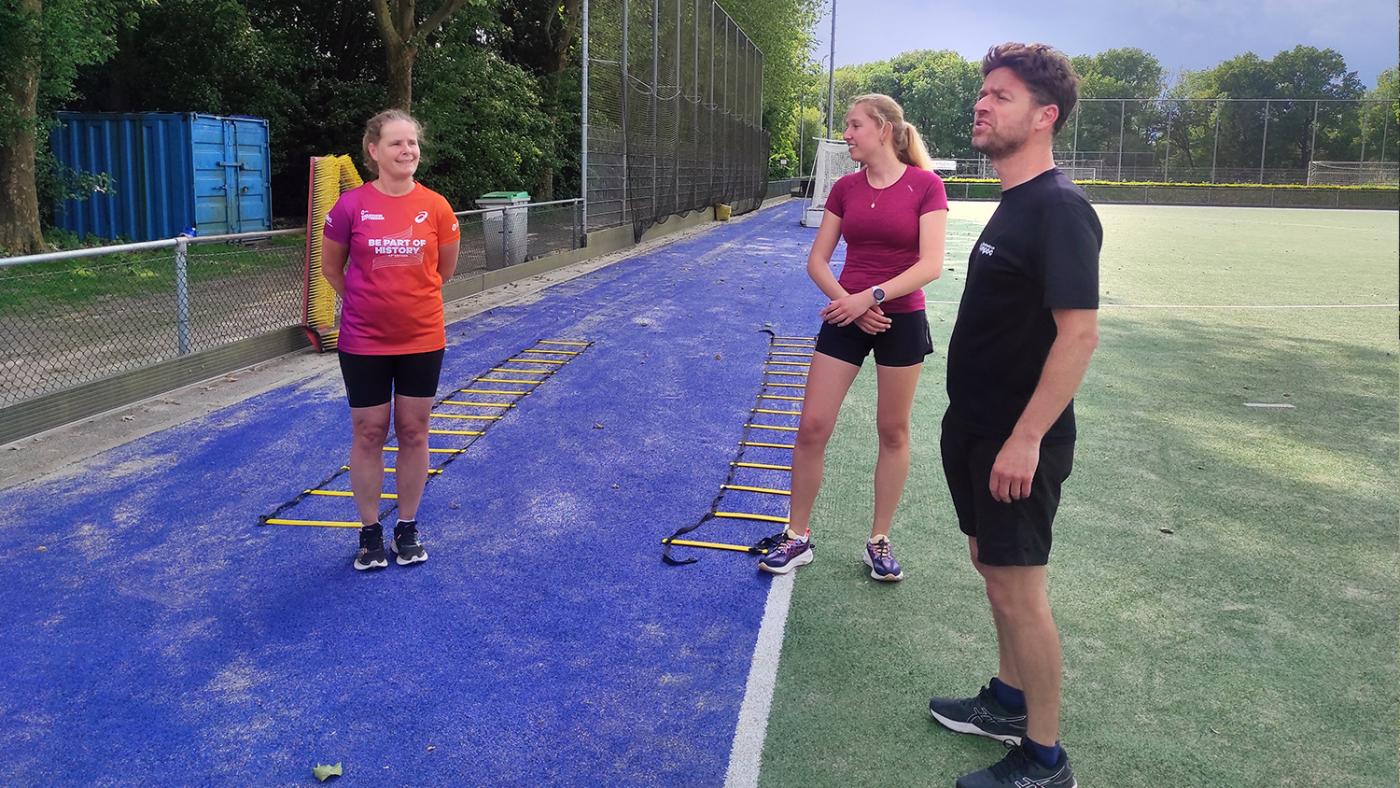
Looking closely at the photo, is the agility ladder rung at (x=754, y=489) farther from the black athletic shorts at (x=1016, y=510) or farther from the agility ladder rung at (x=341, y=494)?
the black athletic shorts at (x=1016, y=510)

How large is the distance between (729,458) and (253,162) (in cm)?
1513

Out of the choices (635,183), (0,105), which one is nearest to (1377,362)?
(635,183)

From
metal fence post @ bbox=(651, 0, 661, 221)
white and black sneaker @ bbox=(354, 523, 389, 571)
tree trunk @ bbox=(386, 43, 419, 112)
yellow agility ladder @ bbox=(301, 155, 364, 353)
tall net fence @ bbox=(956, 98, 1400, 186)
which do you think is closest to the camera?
white and black sneaker @ bbox=(354, 523, 389, 571)

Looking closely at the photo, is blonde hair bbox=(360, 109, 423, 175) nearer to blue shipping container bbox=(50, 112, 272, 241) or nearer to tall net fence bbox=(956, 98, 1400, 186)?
blue shipping container bbox=(50, 112, 272, 241)

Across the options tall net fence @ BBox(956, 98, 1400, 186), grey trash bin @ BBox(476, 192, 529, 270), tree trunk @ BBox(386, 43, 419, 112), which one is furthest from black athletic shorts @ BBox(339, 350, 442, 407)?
tall net fence @ BBox(956, 98, 1400, 186)

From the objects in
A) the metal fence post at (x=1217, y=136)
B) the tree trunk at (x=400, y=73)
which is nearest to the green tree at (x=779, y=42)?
the tree trunk at (x=400, y=73)

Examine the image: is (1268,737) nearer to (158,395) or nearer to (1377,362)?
(158,395)

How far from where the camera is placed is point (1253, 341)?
35.8 feet

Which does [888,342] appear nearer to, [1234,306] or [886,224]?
[886,224]

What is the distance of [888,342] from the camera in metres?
4.36

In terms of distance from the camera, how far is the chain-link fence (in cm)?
716

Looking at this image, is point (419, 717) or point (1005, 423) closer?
point (1005, 423)

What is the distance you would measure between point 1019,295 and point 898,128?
1.77 meters

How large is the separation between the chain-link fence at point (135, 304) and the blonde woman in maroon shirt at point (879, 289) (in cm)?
505
